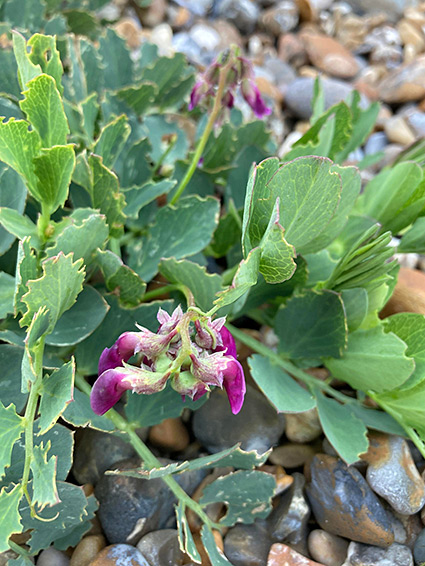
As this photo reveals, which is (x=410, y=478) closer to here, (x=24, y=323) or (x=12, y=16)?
(x=24, y=323)

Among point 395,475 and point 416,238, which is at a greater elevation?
point 416,238

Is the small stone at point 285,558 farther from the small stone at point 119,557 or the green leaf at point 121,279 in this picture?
the green leaf at point 121,279

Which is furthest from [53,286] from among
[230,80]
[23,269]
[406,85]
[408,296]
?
[406,85]

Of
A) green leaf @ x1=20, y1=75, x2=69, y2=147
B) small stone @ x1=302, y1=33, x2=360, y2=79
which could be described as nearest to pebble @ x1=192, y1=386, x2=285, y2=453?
green leaf @ x1=20, y1=75, x2=69, y2=147

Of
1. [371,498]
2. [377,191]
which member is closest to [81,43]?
[377,191]

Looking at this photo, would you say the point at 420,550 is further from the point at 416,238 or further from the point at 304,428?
the point at 416,238

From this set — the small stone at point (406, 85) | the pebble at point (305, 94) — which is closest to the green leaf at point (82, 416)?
the pebble at point (305, 94)

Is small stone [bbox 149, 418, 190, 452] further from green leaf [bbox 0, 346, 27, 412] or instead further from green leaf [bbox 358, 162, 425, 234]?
green leaf [bbox 358, 162, 425, 234]
